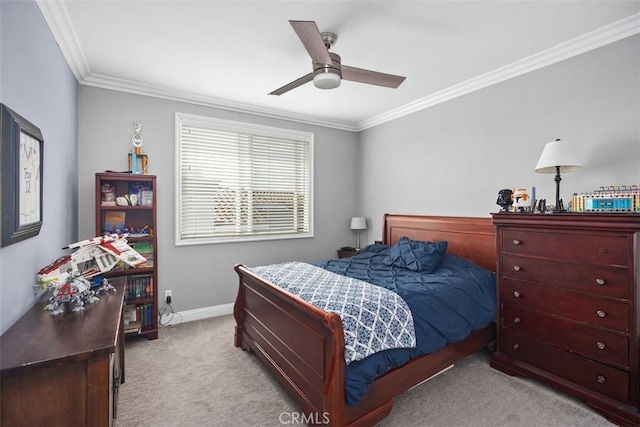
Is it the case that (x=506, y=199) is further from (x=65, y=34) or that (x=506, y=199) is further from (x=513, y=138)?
(x=65, y=34)

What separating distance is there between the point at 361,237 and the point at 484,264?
2.07 metres

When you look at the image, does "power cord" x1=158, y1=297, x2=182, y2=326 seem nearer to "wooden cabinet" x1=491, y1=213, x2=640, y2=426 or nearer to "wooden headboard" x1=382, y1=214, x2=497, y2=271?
"wooden headboard" x1=382, y1=214, x2=497, y2=271

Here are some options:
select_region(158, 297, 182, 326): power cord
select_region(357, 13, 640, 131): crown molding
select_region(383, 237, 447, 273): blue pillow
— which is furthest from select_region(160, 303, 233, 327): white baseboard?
select_region(357, 13, 640, 131): crown molding

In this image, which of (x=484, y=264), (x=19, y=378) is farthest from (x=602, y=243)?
(x=19, y=378)

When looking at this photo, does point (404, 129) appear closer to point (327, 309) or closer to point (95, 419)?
point (327, 309)

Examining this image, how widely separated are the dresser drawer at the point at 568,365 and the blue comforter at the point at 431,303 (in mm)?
255

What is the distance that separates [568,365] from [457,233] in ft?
4.98

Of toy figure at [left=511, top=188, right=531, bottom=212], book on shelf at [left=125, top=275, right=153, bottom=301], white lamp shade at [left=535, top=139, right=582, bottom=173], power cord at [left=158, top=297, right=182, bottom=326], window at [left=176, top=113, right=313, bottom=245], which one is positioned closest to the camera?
white lamp shade at [left=535, top=139, right=582, bottom=173]

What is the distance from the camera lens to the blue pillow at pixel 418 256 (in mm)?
2898

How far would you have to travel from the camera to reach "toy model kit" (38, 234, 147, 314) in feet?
5.48

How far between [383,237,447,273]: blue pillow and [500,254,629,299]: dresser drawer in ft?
1.92

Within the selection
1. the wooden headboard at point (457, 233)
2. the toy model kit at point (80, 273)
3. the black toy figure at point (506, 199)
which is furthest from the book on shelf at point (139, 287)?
the black toy figure at point (506, 199)

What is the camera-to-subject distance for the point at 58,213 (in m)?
2.33

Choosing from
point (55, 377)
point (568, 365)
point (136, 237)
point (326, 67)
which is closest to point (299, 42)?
point (326, 67)
